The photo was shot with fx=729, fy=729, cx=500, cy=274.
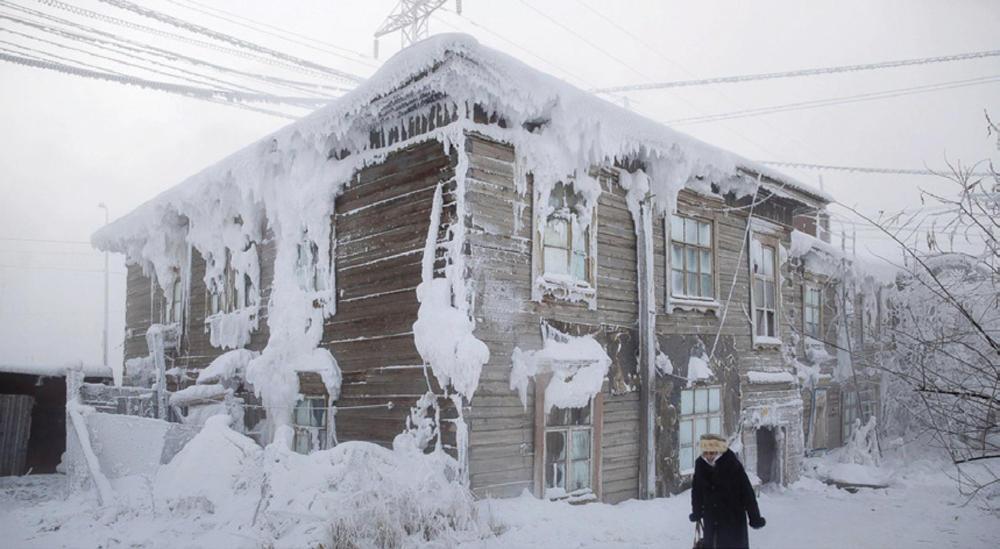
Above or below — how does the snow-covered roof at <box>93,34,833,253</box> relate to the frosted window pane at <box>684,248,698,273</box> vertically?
above

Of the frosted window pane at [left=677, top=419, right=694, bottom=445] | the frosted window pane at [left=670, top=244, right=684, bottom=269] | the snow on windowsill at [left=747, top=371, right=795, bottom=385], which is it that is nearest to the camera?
the frosted window pane at [left=677, top=419, right=694, bottom=445]

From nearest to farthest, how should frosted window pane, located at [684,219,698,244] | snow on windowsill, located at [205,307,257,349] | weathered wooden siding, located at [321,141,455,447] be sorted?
weathered wooden siding, located at [321,141,455,447], frosted window pane, located at [684,219,698,244], snow on windowsill, located at [205,307,257,349]

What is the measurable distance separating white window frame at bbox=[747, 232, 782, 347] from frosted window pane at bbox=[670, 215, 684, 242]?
99.5 inches

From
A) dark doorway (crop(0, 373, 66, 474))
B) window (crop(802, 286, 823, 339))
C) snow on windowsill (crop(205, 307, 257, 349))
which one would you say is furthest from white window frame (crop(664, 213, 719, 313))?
dark doorway (crop(0, 373, 66, 474))

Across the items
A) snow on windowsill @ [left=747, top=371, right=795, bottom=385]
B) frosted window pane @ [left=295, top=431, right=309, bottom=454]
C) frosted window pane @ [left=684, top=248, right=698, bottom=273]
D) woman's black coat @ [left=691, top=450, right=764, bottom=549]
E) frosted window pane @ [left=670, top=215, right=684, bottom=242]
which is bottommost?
frosted window pane @ [left=295, top=431, right=309, bottom=454]

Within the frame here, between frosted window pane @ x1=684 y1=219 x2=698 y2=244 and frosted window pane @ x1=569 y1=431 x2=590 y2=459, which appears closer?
frosted window pane @ x1=569 y1=431 x2=590 y2=459

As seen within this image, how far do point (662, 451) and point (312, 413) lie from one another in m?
5.72

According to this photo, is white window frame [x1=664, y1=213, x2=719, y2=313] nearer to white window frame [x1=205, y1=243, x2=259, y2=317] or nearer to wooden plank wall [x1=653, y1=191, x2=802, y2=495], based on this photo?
wooden plank wall [x1=653, y1=191, x2=802, y2=495]

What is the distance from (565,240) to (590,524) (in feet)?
13.2

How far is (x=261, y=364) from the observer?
11547mm

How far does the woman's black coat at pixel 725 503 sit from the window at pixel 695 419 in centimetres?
631

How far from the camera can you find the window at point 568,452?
10.2 meters

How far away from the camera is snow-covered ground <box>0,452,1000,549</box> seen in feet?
27.2

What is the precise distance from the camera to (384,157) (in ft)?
35.1
